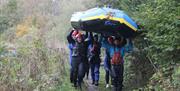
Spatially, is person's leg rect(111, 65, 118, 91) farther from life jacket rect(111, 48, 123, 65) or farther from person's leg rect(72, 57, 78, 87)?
person's leg rect(72, 57, 78, 87)

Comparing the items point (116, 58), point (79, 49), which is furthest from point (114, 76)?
point (79, 49)

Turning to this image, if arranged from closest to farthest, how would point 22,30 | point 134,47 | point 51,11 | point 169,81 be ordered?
point 169,81 < point 134,47 < point 22,30 < point 51,11

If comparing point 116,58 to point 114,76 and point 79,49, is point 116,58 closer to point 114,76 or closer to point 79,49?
point 114,76

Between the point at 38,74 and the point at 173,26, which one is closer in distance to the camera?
the point at 173,26

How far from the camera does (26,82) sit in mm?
8305

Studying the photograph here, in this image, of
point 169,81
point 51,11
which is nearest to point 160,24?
point 169,81

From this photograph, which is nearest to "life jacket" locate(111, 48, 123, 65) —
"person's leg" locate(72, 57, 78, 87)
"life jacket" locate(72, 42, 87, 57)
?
"life jacket" locate(72, 42, 87, 57)

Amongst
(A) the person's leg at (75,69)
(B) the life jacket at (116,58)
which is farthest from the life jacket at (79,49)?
(B) the life jacket at (116,58)

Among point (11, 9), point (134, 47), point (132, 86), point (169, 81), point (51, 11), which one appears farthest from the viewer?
point (51, 11)

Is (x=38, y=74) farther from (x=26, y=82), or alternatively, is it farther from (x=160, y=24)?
(x=160, y=24)

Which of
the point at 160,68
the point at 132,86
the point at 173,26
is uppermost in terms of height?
the point at 173,26

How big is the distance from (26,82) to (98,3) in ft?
26.5

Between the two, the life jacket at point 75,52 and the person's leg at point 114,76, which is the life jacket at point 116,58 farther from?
the life jacket at point 75,52

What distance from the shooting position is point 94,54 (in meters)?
11.9
